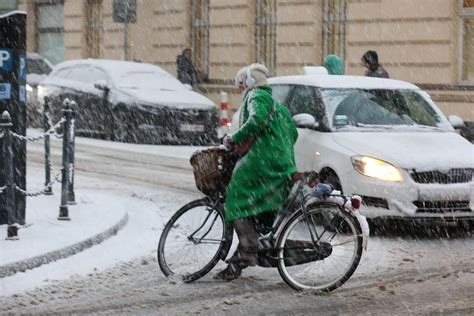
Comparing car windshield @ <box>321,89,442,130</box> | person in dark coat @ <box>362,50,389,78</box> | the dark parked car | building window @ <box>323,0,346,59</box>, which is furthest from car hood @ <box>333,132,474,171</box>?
building window @ <box>323,0,346,59</box>

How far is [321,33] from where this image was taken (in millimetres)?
23688

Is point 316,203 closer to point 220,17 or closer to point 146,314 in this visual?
point 146,314

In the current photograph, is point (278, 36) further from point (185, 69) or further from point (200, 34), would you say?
point (200, 34)

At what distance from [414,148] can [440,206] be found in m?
0.65

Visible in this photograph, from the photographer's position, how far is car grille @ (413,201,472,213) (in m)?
9.52

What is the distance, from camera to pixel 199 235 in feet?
25.0

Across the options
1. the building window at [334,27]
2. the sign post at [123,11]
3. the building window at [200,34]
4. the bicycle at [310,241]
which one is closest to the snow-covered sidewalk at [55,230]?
the bicycle at [310,241]

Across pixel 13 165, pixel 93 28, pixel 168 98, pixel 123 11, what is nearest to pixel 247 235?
pixel 13 165

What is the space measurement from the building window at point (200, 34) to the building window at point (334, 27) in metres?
4.22

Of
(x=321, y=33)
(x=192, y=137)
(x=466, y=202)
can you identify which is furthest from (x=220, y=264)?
(x=321, y=33)

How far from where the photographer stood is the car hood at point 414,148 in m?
9.61

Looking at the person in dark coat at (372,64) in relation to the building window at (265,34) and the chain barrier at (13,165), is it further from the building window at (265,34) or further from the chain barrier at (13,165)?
the building window at (265,34)

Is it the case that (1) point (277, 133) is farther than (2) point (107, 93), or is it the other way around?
(2) point (107, 93)

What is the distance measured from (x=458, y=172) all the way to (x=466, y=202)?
286 mm
